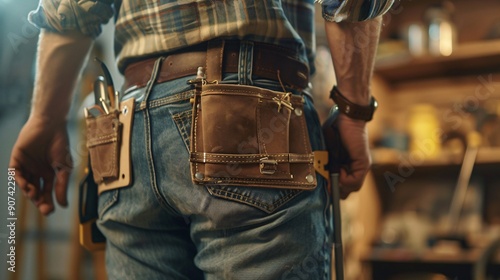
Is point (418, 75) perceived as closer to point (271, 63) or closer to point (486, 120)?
point (486, 120)

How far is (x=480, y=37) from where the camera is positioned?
2246 mm

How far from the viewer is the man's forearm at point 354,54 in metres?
0.65

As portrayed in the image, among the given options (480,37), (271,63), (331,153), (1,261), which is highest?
(480,37)

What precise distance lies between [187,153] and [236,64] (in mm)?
113

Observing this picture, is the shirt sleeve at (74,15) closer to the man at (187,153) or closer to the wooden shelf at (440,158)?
the man at (187,153)

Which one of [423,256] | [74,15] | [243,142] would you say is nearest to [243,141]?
[243,142]

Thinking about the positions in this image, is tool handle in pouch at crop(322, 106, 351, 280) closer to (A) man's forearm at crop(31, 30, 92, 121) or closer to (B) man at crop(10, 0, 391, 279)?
(B) man at crop(10, 0, 391, 279)

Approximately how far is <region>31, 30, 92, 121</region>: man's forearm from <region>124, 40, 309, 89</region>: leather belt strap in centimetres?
17

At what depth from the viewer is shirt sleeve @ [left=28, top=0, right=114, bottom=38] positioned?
2.32 ft

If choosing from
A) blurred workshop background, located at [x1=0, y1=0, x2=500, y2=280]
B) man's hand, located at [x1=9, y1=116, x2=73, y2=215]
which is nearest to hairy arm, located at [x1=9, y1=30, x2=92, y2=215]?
man's hand, located at [x1=9, y1=116, x2=73, y2=215]

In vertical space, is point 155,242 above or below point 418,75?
below

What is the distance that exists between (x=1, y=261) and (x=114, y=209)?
265 millimetres

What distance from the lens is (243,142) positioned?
0.58 metres

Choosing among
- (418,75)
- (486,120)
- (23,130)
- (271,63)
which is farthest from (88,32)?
(418,75)
